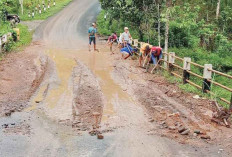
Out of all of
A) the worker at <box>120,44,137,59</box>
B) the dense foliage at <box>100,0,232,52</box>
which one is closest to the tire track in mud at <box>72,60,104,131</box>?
the worker at <box>120,44,137,59</box>

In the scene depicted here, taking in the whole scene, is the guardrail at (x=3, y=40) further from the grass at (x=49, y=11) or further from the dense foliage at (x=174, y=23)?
the grass at (x=49, y=11)

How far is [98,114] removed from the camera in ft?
26.1

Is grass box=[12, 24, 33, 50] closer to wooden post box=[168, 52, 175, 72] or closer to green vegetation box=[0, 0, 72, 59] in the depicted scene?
green vegetation box=[0, 0, 72, 59]

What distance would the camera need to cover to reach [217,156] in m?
6.04

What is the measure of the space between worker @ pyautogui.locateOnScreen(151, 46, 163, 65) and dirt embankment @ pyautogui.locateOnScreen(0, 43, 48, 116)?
4708 millimetres

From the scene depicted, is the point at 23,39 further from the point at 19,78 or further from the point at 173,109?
the point at 173,109

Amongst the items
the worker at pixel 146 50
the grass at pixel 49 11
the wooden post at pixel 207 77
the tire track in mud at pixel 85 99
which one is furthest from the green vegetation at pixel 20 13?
the wooden post at pixel 207 77

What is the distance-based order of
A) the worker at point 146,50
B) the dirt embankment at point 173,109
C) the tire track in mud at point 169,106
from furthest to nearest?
the worker at point 146,50, the tire track in mud at point 169,106, the dirt embankment at point 173,109

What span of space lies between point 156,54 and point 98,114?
5820mm

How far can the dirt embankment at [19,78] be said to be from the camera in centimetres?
897

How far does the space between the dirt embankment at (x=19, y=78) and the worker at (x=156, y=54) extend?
4708 mm

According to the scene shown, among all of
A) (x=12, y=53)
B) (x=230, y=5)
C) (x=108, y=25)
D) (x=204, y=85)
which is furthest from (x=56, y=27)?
(x=204, y=85)

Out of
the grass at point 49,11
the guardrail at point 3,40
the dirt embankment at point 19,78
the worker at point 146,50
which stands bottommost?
the dirt embankment at point 19,78

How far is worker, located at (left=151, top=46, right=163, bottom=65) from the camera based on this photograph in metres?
12.9
